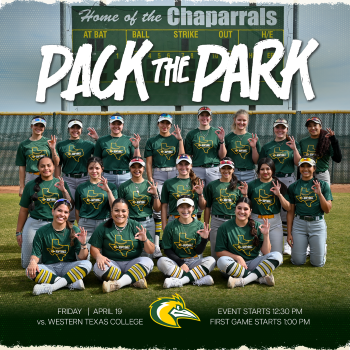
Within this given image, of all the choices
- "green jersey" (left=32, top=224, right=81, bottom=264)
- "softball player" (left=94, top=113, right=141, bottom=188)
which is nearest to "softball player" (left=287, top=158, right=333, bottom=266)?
"softball player" (left=94, top=113, right=141, bottom=188)

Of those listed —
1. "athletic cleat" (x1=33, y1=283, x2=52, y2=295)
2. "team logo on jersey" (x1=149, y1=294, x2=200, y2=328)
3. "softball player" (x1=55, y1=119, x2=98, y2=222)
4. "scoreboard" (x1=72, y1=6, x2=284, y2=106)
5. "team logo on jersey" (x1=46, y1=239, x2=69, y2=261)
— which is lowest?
"team logo on jersey" (x1=149, y1=294, x2=200, y2=328)

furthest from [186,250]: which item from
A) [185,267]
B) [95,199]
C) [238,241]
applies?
[95,199]

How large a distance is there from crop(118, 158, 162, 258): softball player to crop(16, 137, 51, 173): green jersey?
1446 mm

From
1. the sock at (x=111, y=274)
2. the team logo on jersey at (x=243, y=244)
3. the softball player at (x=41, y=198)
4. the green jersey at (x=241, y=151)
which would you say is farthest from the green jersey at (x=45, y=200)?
the green jersey at (x=241, y=151)

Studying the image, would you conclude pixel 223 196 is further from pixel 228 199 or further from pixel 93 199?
pixel 93 199

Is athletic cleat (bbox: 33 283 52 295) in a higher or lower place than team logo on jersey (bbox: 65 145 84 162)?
lower

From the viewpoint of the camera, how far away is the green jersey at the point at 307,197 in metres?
5.11

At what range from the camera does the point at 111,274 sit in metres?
4.24

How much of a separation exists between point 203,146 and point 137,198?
4.46ft

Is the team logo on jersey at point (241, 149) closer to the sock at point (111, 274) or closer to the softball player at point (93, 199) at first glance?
the softball player at point (93, 199)

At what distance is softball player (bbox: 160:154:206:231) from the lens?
16.5ft

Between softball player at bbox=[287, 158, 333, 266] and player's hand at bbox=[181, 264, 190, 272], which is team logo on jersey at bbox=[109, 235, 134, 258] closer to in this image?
player's hand at bbox=[181, 264, 190, 272]

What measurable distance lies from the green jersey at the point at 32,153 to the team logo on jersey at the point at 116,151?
0.92m

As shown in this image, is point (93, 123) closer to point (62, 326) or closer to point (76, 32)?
point (76, 32)
